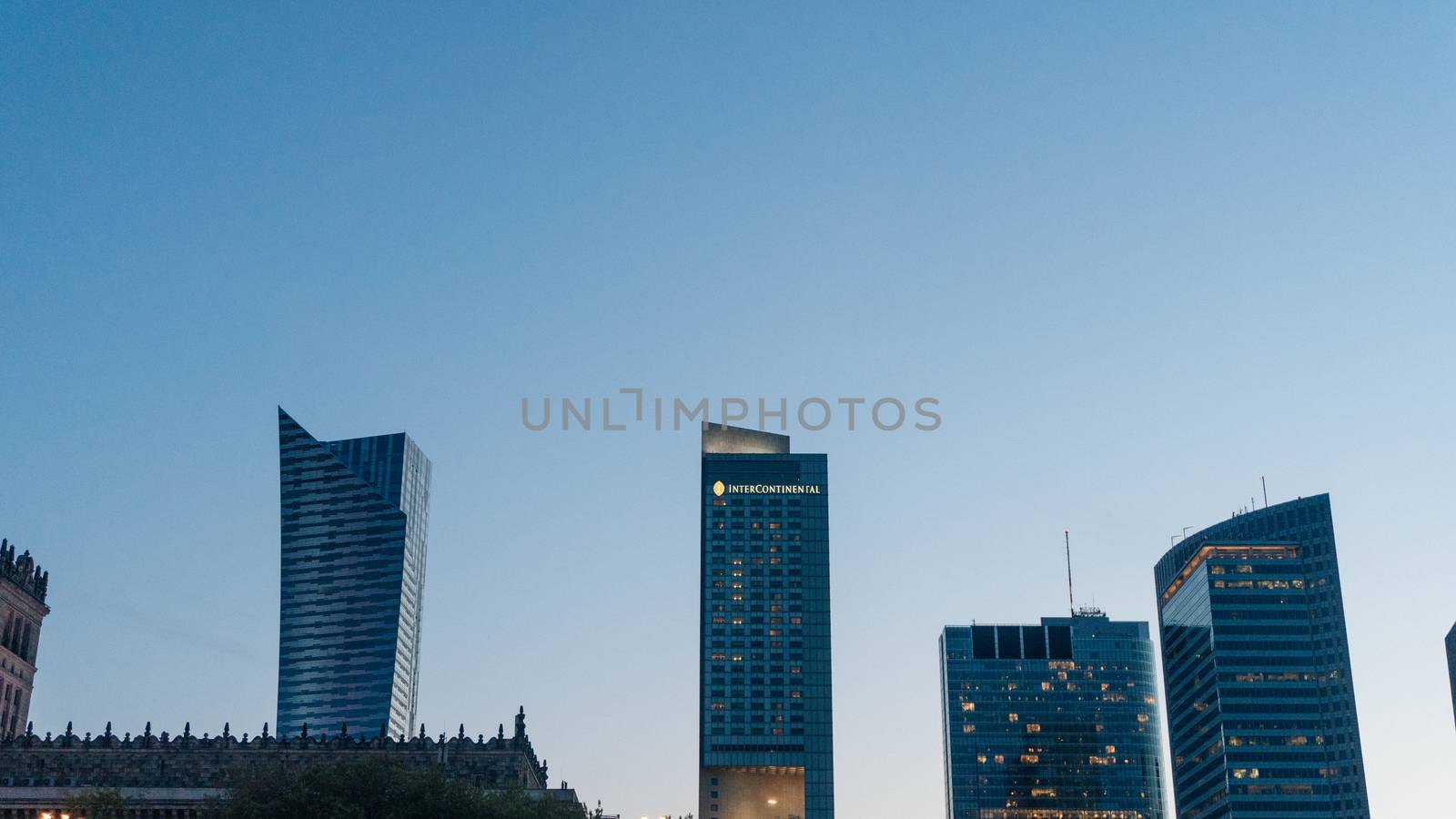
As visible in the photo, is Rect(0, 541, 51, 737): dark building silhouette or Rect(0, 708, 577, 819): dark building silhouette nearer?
Rect(0, 708, 577, 819): dark building silhouette

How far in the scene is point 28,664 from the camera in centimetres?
19588

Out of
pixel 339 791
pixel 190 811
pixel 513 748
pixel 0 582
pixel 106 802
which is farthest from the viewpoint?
pixel 0 582

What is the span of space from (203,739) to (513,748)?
35342mm

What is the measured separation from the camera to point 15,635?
632 ft

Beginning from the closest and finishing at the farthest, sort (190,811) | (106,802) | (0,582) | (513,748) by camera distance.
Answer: (106,802) → (190,811) → (513,748) → (0,582)

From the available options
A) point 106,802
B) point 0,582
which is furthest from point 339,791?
point 0,582

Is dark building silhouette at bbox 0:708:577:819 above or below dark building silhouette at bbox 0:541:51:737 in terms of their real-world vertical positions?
below

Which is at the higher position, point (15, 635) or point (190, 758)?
point (15, 635)

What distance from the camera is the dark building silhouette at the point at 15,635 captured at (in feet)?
616

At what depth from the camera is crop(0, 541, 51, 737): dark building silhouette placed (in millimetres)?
187875

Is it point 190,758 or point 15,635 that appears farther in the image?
point 15,635

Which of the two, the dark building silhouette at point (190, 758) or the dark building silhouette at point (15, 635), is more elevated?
the dark building silhouette at point (15, 635)

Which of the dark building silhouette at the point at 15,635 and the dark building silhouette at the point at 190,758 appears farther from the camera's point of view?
the dark building silhouette at the point at 15,635

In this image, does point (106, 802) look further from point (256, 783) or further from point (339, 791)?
point (339, 791)
